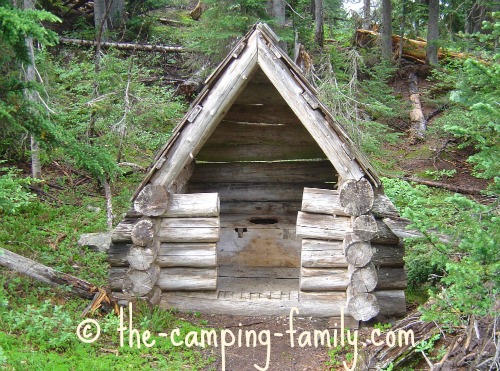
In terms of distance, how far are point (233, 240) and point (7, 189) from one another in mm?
3921

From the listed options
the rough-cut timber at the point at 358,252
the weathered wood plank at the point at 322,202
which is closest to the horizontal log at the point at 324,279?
the rough-cut timber at the point at 358,252

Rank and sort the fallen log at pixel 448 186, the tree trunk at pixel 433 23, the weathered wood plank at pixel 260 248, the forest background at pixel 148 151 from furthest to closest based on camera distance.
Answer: the tree trunk at pixel 433 23, the fallen log at pixel 448 186, the weathered wood plank at pixel 260 248, the forest background at pixel 148 151

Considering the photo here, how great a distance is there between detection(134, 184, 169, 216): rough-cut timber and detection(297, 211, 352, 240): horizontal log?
5.44 feet

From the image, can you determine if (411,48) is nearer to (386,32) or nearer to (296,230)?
(386,32)

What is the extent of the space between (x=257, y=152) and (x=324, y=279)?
8.17 ft

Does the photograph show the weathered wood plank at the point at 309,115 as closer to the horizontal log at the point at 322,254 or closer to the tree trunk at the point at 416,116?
the horizontal log at the point at 322,254

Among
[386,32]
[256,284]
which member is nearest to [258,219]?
[256,284]

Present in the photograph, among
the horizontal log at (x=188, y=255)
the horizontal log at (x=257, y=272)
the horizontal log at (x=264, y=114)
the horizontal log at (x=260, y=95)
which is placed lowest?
the horizontal log at (x=257, y=272)

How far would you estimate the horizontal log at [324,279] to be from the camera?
666 cm

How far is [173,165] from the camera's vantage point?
21.3 ft

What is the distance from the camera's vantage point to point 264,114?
26.4 ft

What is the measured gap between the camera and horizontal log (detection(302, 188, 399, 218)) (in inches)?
257

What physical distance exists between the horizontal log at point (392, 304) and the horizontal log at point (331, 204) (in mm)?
1024

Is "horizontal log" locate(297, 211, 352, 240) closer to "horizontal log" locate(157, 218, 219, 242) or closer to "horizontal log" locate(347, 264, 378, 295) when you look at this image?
"horizontal log" locate(347, 264, 378, 295)
